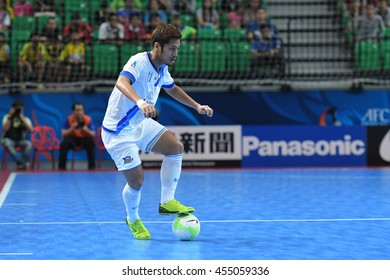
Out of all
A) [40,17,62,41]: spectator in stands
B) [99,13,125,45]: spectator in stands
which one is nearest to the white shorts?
[99,13,125,45]: spectator in stands

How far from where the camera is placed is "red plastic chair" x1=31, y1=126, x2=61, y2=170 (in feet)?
57.1

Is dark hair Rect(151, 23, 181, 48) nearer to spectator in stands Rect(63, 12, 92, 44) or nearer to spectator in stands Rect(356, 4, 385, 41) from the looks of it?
spectator in stands Rect(63, 12, 92, 44)

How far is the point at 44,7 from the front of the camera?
18.9m

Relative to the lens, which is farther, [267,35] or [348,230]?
[267,35]

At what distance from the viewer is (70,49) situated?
18.1 meters

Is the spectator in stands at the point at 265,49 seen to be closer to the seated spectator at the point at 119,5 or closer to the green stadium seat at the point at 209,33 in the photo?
the green stadium seat at the point at 209,33

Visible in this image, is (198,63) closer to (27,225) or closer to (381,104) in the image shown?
(381,104)

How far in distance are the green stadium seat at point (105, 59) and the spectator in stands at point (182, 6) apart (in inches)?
86.0

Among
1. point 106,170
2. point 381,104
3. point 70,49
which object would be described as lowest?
point 106,170

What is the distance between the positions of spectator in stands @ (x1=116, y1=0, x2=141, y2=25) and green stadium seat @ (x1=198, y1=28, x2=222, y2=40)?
1.68 meters

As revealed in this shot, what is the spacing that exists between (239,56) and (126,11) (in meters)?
3.10

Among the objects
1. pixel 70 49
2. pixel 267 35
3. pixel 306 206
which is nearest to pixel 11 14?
pixel 70 49
